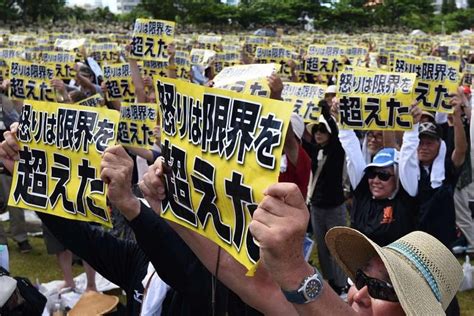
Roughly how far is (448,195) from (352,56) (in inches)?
349

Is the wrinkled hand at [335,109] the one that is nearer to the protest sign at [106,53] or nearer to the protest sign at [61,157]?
the protest sign at [61,157]

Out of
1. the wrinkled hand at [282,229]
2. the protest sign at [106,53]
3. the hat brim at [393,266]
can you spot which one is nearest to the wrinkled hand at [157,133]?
the hat brim at [393,266]

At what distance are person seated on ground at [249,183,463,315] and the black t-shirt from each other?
2.28 meters

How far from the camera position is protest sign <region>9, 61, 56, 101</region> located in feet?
26.9

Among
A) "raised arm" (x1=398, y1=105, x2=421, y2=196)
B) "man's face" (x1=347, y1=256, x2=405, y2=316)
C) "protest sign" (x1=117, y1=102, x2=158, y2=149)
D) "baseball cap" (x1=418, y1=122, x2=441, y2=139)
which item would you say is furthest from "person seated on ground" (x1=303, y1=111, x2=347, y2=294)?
"man's face" (x1=347, y1=256, x2=405, y2=316)

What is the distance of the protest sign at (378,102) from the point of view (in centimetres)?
542

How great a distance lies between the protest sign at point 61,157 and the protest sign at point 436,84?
4036 mm

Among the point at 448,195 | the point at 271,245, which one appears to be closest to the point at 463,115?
the point at 448,195

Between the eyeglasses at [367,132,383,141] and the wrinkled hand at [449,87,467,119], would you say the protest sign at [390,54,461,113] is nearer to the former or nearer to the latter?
the wrinkled hand at [449,87,467,119]

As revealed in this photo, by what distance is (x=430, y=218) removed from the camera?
488 centimetres

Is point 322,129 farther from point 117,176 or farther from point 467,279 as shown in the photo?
point 117,176

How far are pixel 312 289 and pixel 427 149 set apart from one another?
3702mm

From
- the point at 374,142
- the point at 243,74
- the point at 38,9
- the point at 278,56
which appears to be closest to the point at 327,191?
the point at 374,142

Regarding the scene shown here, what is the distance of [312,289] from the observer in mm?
1883
